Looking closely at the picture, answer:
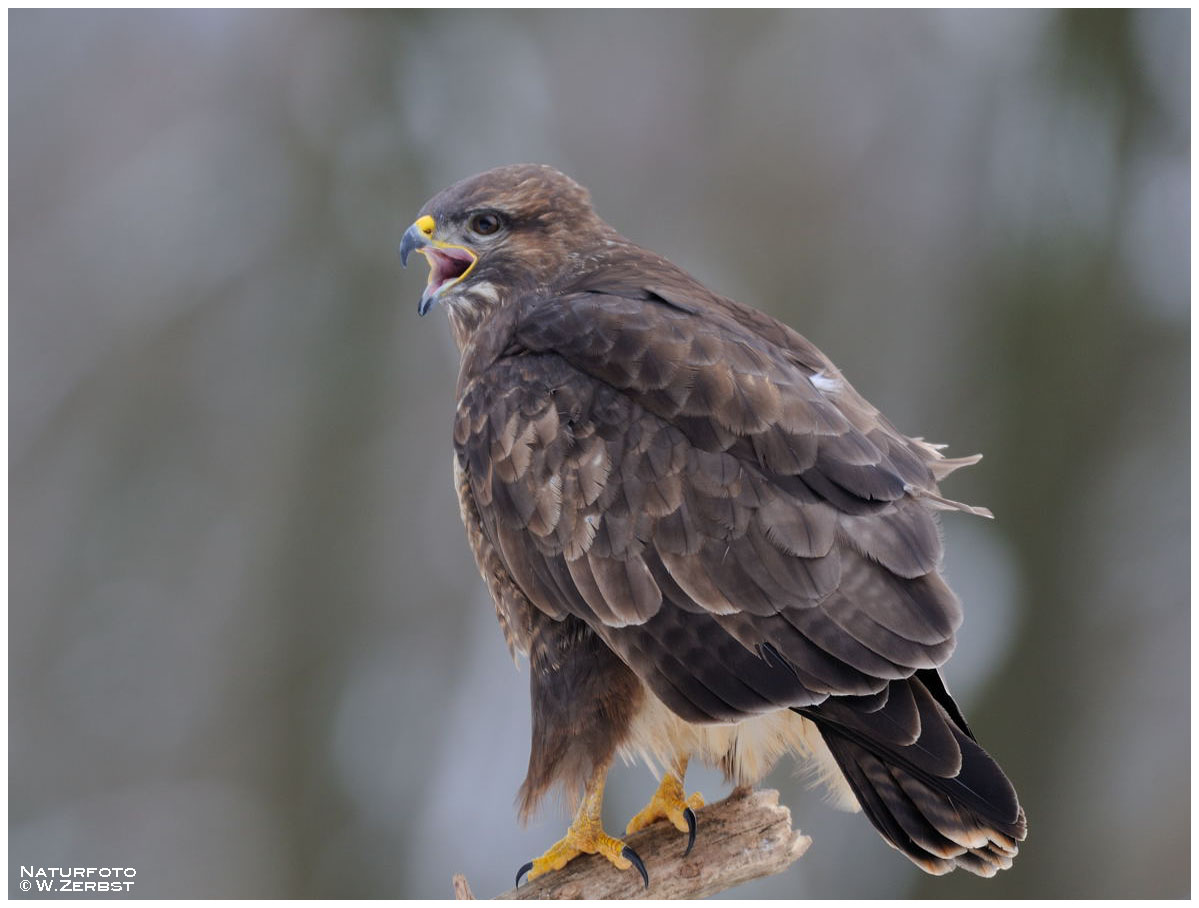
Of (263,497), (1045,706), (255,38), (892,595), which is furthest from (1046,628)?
(255,38)

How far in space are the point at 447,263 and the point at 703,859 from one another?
6.30ft

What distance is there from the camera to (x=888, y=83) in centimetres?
839

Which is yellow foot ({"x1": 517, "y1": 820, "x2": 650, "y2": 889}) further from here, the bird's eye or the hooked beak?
the bird's eye

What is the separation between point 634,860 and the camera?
3.72m

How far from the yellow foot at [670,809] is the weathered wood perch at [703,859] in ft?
0.11

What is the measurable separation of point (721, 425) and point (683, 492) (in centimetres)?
19

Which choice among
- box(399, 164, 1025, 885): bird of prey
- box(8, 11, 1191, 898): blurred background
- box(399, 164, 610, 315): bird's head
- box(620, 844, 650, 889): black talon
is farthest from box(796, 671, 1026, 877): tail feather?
box(8, 11, 1191, 898): blurred background

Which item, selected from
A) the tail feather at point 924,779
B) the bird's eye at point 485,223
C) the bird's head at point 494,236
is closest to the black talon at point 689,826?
the tail feather at point 924,779

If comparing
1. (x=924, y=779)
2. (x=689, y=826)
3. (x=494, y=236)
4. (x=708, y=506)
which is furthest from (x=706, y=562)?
(x=494, y=236)

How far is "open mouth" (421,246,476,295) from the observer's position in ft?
14.0

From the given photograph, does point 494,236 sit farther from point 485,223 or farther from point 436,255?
point 436,255

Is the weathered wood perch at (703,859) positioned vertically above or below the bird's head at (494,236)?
below

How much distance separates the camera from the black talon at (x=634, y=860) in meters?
3.70

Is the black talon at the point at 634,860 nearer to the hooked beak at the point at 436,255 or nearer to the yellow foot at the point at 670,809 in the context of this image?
the yellow foot at the point at 670,809
